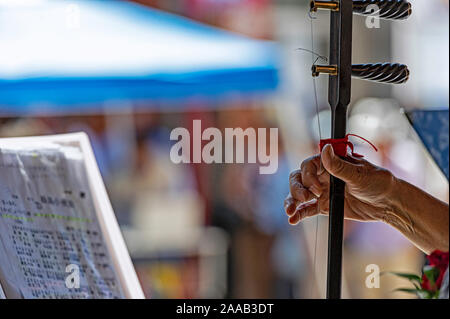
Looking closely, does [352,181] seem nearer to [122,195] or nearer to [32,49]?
[32,49]

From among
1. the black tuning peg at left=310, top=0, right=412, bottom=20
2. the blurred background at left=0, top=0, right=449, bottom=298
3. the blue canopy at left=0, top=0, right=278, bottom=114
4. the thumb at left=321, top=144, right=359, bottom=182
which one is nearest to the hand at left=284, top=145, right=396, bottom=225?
the thumb at left=321, top=144, right=359, bottom=182

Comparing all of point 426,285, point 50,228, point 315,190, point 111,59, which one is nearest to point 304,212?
point 315,190

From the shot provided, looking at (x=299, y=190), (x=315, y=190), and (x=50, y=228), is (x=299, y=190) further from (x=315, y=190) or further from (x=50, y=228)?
(x=50, y=228)

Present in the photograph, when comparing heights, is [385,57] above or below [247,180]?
above

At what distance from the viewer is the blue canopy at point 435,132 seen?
748 millimetres

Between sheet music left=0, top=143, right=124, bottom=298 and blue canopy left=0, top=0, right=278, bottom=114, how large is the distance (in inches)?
28.9

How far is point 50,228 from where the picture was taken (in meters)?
0.80

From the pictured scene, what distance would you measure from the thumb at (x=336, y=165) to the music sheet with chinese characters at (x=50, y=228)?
0.25 meters

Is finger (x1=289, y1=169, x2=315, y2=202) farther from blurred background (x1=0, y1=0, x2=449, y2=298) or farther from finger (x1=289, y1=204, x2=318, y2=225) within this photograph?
blurred background (x1=0, y1=0, x2=449, y2=298)

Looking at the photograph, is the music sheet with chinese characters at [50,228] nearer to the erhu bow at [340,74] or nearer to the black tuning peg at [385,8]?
the erhu bow at [340,74]

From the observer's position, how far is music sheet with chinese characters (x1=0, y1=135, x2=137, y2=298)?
0.75 m

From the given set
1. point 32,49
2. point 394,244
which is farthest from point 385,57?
point 32,49

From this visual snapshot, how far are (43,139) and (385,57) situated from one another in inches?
32.8
